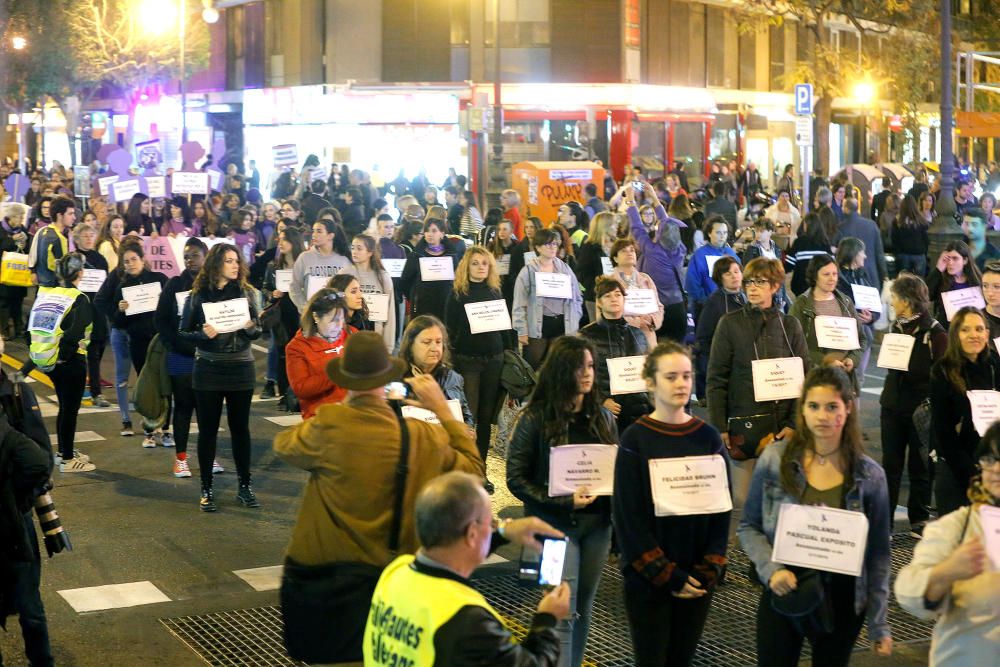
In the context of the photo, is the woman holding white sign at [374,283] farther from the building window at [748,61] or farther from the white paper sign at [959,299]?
the building window at [748,61]

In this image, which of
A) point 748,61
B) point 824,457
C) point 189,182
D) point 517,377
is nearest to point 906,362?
point 517,377

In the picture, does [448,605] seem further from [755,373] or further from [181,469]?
[181,469]

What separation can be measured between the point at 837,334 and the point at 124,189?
13.4 m

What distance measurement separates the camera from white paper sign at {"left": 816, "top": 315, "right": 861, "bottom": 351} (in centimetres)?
924

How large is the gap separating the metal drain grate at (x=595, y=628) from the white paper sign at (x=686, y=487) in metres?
1.82

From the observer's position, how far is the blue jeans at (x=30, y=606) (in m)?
6.34

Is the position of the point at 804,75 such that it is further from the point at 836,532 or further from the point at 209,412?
the point at 836,532

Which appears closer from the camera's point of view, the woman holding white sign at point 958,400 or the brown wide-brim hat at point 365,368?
the brown wide-brim hat at point 365,368

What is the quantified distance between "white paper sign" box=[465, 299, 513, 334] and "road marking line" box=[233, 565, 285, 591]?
2.67 metres

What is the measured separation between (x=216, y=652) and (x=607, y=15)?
38343mm

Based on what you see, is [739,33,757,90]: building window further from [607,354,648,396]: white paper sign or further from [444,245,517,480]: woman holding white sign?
[607,354,648,396]: white paper sign

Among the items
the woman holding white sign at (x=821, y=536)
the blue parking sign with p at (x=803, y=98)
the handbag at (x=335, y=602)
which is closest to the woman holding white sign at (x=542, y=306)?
the woman holding white sign at (x=821, y=536)

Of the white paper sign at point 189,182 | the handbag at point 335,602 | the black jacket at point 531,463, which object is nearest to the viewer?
the handbag at point 335,602

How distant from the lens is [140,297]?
1238cm
